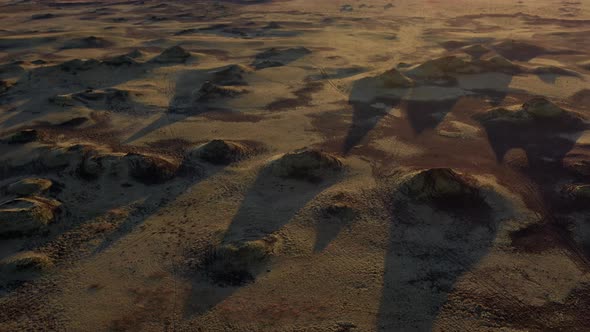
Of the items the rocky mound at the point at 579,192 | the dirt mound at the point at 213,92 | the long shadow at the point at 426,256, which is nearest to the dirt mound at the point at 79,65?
the dirt mound at the point at 213,92

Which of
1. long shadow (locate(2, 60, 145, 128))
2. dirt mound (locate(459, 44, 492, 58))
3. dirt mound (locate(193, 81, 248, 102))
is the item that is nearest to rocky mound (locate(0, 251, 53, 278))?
long shadow (locate(2, 60, 145, 128))

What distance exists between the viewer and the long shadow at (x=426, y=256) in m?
9.46

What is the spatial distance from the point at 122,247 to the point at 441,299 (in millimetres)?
8277

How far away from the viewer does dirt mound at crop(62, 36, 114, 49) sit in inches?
1394

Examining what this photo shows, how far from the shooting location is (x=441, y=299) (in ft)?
32.0

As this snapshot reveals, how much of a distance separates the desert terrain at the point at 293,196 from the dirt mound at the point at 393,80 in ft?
0.63

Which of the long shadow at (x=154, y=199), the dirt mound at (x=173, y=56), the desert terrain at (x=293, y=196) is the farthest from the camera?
the dirt mound at (x=173, y=56)

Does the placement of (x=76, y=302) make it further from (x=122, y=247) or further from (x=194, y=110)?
(x=194, y=110)

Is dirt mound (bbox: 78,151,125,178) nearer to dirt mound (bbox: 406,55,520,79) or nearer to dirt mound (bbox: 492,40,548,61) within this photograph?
dirt mound (bbox: 406,55,520,79)

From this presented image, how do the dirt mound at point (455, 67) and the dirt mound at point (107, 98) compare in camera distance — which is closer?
the dirt mound at point (107, 98)

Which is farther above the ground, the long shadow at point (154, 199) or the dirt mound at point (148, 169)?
the dirt mound at point (148, 169)

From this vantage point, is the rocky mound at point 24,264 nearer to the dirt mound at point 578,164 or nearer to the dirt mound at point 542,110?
the dirt mound at point 578,164

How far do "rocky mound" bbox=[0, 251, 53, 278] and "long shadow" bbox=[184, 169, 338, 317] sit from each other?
154 inches

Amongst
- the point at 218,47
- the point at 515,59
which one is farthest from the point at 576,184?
the point at 218,47
